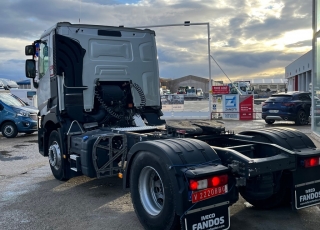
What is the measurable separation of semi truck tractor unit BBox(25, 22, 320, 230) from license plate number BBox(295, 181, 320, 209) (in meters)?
0.01

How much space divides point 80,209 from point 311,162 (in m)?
3.40

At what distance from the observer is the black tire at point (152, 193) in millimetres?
4078

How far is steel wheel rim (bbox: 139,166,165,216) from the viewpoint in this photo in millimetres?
4629

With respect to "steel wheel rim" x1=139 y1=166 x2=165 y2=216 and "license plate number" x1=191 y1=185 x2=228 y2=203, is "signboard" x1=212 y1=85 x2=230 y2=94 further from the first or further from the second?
"license plate number" x1=191 y1=185 x2=228 y2=203

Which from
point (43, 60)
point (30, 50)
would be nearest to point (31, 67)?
point (30, 50)

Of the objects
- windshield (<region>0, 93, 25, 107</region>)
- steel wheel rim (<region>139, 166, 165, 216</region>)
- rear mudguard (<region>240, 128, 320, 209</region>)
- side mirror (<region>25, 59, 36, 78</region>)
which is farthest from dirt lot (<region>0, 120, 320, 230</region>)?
windshield (<region>0, 93, 25, 107</region>)

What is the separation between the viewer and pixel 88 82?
727cm

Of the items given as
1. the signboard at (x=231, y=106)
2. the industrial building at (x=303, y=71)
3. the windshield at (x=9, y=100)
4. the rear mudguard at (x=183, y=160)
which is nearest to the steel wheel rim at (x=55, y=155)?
the rear mudguard at (x=183, y=160)

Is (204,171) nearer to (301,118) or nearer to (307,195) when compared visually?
(307,195)

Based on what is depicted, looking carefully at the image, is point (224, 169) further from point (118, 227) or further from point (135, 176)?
point (118, 227)

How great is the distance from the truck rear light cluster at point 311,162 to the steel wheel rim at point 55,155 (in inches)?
181

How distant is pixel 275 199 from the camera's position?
522 centimetres

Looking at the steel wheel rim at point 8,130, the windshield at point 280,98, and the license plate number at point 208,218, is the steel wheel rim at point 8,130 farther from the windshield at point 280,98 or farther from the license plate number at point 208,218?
the license plate number at point 208,218

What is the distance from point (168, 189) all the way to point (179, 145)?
54 centimetres
